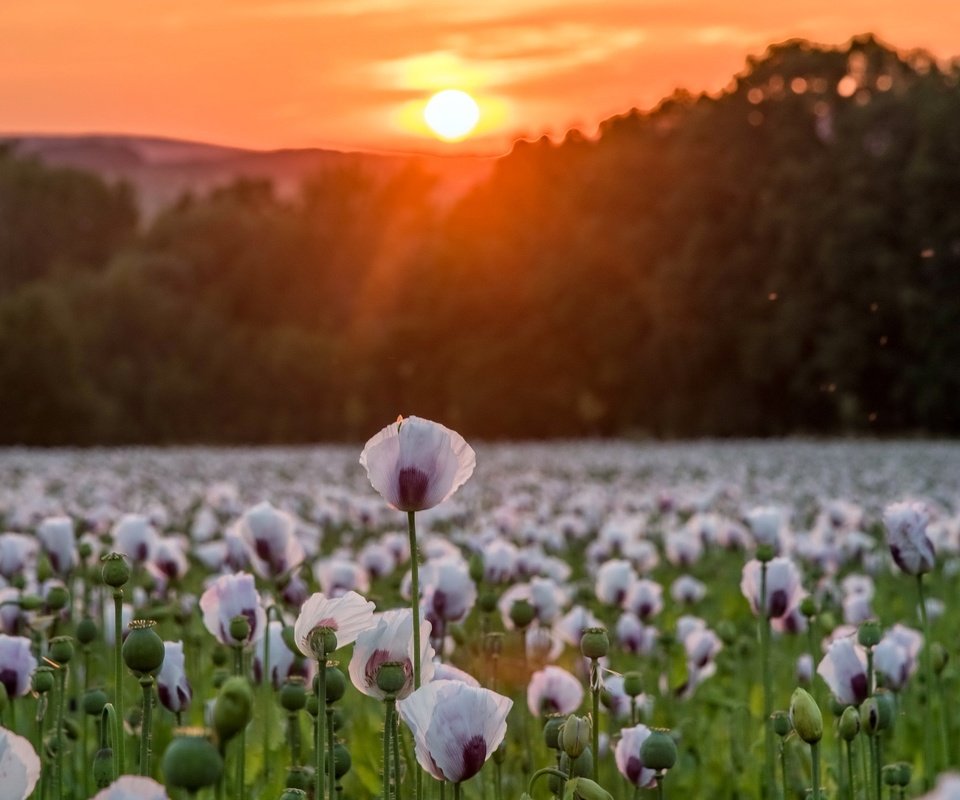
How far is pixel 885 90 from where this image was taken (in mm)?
38906

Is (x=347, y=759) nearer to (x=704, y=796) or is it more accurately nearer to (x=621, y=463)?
(x=704, y=796)

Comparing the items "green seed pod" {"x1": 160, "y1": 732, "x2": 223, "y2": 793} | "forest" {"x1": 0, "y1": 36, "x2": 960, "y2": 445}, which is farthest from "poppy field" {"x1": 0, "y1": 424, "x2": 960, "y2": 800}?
"forest" {"x1": 0, "y1": 36, "x2": 960, "y2": 445}

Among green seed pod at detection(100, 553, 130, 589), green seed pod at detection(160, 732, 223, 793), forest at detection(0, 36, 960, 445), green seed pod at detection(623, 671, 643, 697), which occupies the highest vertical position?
forest at detection(0, 36, 960, 445)

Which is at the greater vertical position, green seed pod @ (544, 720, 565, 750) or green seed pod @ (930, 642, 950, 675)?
green seed pod @ (544, 720, 565, 750)

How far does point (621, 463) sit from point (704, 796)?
1644cm

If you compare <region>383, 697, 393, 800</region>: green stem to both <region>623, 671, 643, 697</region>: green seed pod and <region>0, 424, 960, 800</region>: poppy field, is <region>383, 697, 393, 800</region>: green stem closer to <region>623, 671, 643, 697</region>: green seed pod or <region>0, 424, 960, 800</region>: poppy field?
<region>0, 424, 960, 800</region>: poppy field

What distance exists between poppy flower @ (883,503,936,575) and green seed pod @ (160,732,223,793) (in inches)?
84.1

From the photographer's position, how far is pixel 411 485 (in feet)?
7.32

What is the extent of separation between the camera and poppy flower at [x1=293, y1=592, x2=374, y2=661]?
2.13 metres

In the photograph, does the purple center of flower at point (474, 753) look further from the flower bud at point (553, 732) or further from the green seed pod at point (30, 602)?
the green seed pod at point (30, 602)

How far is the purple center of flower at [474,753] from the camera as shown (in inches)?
80.0

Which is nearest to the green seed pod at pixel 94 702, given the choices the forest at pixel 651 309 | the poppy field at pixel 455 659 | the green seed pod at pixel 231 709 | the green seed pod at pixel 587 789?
the poppy field at pixel 455 659

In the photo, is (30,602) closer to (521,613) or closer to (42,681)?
(42,681)

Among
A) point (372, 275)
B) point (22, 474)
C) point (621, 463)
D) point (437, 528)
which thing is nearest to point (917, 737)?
point (437, 528)
